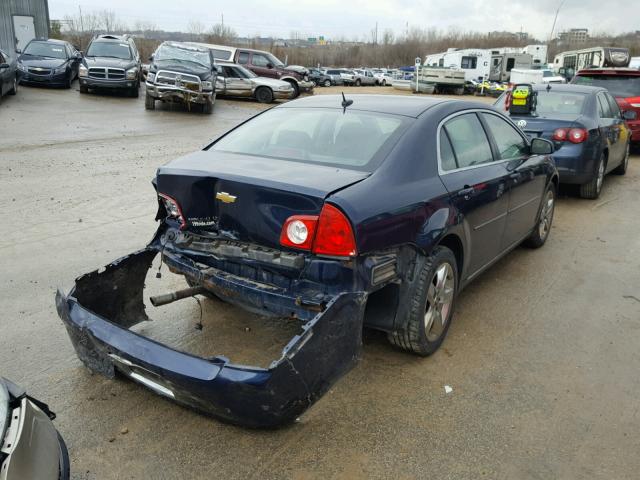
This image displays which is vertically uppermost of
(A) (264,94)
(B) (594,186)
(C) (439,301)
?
(A) (264,94)

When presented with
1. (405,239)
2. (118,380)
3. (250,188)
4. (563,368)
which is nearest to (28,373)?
(118,380)

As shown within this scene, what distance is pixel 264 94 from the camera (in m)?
22.1

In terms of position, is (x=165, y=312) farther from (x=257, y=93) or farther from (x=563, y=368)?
(x=257, y=93)

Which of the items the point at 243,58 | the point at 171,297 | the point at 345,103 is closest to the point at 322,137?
the point at 345,103

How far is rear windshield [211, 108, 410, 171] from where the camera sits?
3660 millimetres

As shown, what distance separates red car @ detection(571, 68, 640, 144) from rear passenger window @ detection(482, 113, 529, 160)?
8691 millimetres

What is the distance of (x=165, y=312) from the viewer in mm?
4316

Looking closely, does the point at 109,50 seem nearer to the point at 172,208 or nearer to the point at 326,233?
the point at 172,208

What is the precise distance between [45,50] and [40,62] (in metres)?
0.83

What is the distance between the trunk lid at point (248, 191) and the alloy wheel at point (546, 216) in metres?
3.34

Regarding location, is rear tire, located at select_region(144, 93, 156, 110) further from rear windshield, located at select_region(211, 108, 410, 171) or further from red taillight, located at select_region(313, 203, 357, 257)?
red taillight, located at select_region(313, 203, 357, 257)

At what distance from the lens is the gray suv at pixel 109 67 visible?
59.6 ft

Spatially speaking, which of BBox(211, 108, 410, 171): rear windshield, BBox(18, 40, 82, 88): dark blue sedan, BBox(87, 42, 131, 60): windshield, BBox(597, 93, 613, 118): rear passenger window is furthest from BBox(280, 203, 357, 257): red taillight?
BBox(18, 40, 82, 88): dark blue sedan

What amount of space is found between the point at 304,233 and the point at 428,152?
1.17 m
